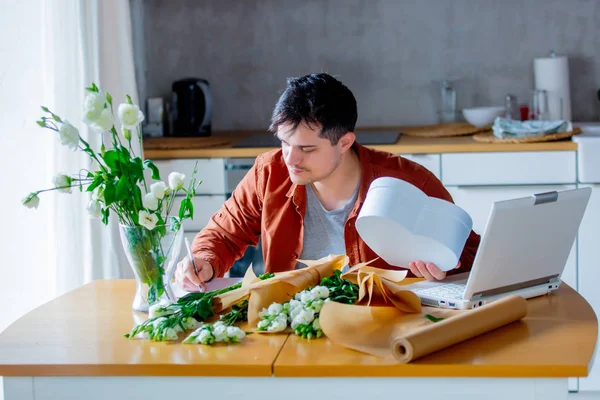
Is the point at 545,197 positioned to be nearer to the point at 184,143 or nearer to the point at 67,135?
the point at 67,135

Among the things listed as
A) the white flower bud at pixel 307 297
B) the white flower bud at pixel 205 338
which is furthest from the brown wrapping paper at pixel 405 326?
the white flower bud at pixel 205 338

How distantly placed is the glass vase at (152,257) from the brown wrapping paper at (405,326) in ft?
1.24

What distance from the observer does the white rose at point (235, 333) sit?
5.48 feet

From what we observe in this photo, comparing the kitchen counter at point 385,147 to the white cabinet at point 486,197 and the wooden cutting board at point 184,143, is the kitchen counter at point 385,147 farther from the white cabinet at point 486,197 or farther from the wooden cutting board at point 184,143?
the white cabinet at point 486,197

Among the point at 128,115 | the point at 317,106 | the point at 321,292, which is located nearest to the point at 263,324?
the point at 321,292

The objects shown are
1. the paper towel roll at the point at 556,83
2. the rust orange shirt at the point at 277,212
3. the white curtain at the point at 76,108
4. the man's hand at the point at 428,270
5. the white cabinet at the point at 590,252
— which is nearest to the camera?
the man's hand at the point at 428,270

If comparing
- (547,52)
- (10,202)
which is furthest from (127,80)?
(547,52)

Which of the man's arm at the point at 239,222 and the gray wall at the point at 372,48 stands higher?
the gray wall at the point at 372,48

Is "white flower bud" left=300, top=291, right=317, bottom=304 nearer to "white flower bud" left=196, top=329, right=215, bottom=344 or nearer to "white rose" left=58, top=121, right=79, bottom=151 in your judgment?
"white flower bud" left=196, top=329, right=215, bottom=344

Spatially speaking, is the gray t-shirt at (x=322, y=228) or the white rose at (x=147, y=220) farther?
the gray t-shirt at (x=322, y=228)

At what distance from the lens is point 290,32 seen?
3.99 m

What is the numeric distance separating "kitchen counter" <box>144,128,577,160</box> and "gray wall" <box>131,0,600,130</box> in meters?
0.41

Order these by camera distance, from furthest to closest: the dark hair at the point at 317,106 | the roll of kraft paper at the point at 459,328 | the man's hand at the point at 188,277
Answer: the dark hair at the point at 317,106 < the man's hand at the point at 188,277 < the roll of kraft paper at the point at 459,328

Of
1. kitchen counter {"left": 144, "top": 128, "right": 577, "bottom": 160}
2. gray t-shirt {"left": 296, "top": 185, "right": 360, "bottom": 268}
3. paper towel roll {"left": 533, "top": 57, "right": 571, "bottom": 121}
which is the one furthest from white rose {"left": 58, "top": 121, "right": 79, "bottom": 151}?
paper towel roll {"left": 533, "top": 57, "right": 571, "bottom": 121}
